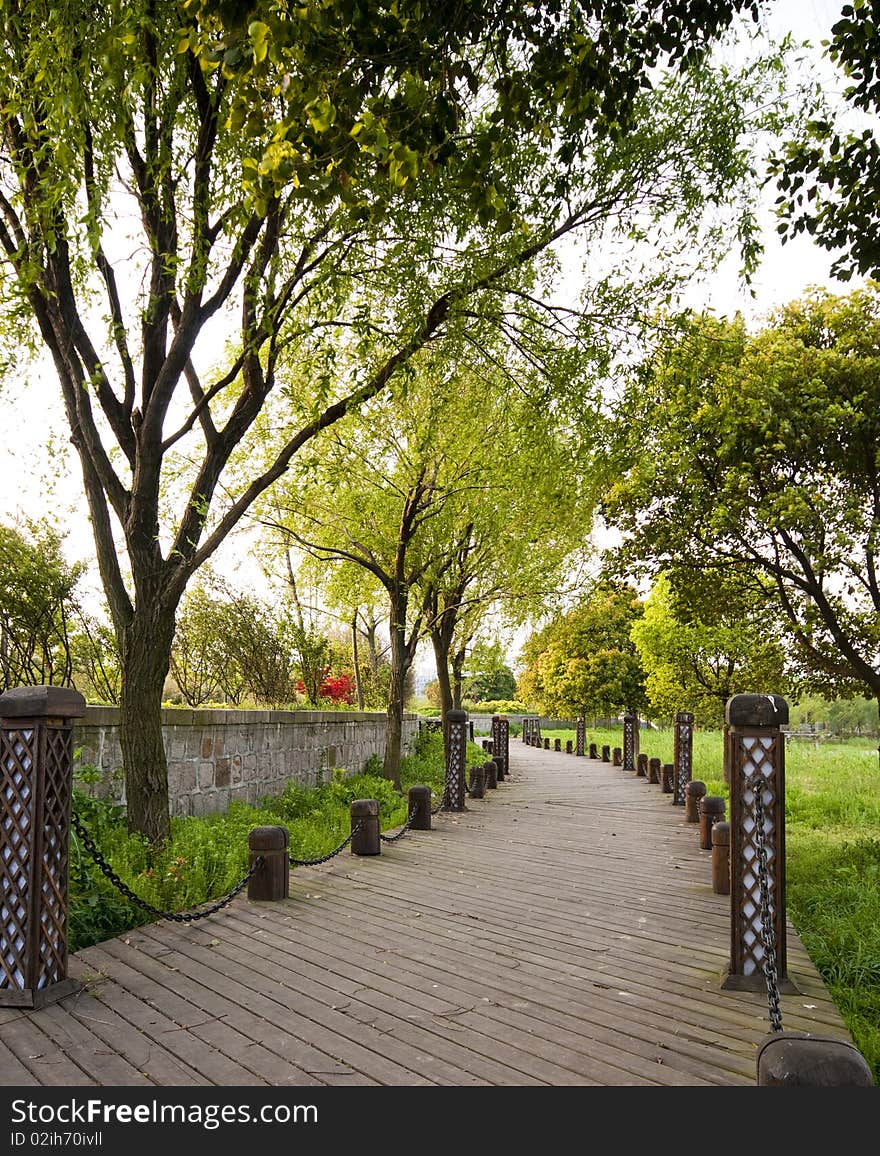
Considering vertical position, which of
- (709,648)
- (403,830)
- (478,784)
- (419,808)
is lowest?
(478,784)

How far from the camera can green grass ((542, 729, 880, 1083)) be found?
525 cm

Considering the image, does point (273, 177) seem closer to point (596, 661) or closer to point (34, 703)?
point (34, 703)

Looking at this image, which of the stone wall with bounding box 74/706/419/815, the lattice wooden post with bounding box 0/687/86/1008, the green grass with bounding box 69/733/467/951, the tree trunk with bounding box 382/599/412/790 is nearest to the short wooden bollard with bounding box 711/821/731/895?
the green grass with bounding box 69/733/467/951

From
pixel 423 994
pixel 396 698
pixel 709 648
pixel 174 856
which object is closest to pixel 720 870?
pixel 423 994

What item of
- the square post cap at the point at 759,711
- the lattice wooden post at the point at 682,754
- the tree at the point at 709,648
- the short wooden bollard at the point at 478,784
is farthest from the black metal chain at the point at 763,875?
the short wooden bollard at the point at 478,784

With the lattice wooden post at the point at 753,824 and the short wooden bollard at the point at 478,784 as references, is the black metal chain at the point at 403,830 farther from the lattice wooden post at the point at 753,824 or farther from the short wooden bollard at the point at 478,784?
the lattice wooden post at the point at 753,824

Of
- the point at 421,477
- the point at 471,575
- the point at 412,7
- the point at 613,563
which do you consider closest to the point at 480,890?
the point at 613,563

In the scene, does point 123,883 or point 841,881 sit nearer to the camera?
point 123,883

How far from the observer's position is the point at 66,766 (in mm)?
4711

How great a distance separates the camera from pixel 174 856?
7.05m

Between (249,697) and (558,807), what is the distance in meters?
5.74

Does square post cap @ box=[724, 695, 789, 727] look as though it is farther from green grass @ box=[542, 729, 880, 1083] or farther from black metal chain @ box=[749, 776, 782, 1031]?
green grass @ box=[542, 729, 880, 1083]

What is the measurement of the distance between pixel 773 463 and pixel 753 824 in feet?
20.6

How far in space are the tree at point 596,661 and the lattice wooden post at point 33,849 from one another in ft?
106
